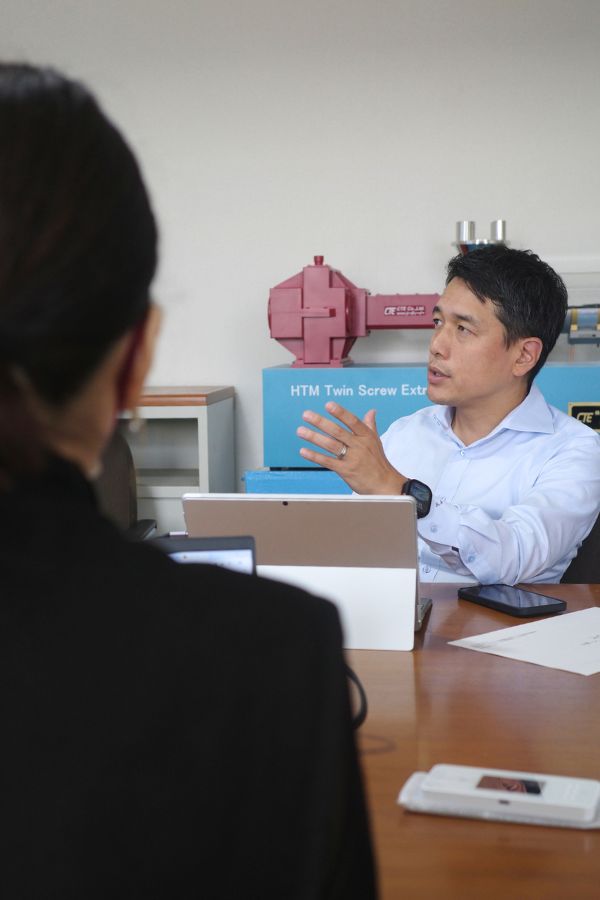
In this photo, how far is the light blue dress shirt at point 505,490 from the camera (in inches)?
75.1

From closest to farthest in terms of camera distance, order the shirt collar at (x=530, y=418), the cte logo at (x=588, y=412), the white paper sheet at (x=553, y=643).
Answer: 1. the white paper sheet at (x=553, y=643)
2. the shirt collar at (x=530, y=418)
3. the cte logo at (x=588, y=412)

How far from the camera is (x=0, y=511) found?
0.50 metres

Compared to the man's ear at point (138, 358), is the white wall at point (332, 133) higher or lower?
higher

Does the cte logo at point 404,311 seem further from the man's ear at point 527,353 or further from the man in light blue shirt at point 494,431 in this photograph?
the man's ear at point 527,353

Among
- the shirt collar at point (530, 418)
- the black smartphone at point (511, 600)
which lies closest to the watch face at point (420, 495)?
the black smartphone at point (511, 600)

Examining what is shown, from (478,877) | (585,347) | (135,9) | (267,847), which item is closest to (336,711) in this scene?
(267,847)

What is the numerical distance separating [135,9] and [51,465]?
350 centimetres

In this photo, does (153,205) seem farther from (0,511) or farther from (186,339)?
(186,339)

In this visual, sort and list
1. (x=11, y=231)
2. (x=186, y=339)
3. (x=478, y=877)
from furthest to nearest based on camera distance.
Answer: (x=186, y=339) < (x=478, y=877) < (x=11, y=231)

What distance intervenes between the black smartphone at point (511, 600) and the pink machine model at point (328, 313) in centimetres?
150

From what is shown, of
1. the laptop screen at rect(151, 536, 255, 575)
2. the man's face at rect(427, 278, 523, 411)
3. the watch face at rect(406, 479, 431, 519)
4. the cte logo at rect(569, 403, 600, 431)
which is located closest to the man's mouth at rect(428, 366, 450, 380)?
the man's face at rect(427, 278, 523, 411)

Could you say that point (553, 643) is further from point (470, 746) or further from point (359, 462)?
point (359, 462)

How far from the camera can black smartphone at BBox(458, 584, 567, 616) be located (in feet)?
5.51

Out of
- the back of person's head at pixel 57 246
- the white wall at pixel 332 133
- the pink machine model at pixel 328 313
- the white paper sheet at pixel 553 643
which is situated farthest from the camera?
the white wall at pixel 332 133
